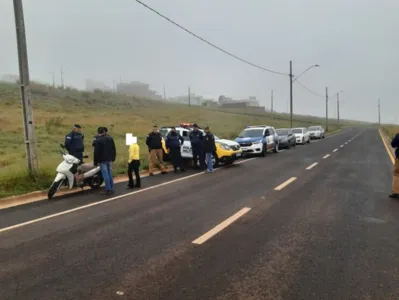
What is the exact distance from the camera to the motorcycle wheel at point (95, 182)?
36.3 ft

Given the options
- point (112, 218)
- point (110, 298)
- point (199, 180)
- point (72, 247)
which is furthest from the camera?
point (199, 180)

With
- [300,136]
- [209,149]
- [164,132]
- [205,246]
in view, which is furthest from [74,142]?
[300,136]

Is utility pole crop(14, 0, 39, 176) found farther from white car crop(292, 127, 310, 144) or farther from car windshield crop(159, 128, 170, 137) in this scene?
white car crop(292, 127, 310, 144)

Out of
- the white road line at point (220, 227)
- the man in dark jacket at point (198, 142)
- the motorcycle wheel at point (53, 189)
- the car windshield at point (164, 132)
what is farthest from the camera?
the car windshield at point (164, 132)

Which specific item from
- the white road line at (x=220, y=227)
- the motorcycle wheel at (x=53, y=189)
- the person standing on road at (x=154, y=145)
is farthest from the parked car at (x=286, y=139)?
the white road line at (x=220, y=227)

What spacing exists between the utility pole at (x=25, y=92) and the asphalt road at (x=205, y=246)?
2331 mm

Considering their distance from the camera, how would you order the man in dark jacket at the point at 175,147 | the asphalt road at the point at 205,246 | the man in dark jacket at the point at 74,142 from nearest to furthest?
the asphalt road at the point at 205,246, the man in dark jacket at the point at 74,142, the man in dark jacket at the point at 175,147

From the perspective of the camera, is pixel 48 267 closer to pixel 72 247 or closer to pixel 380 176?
pixel 72 247

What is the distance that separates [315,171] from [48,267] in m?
11.8

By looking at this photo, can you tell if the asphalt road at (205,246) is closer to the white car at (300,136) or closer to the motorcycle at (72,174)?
the motorcycle at (72,174)

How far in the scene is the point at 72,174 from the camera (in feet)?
32.9

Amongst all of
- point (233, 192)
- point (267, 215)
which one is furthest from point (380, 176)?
point (267, 215)

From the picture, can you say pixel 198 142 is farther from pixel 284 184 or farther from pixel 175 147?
pixel 284 184

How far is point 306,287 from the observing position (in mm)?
4133
